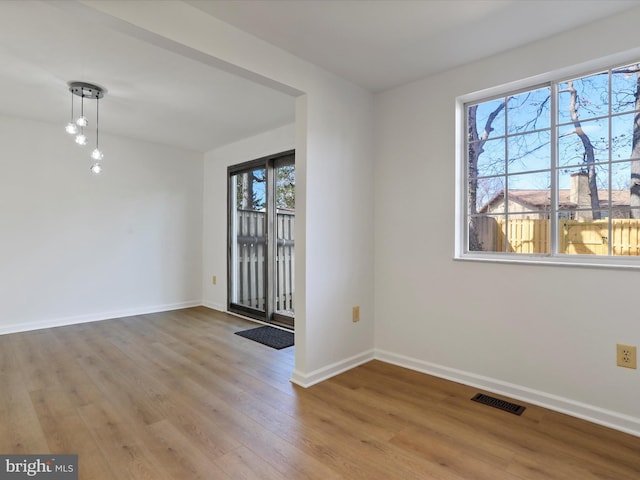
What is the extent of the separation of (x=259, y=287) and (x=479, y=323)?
2.90 meters

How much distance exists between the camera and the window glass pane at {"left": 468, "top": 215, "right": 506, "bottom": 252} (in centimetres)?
257

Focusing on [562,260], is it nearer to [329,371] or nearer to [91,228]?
[329,371]

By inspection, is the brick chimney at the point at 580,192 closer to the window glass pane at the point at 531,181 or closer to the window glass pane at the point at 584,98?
the window glass pane at the point at 531,181

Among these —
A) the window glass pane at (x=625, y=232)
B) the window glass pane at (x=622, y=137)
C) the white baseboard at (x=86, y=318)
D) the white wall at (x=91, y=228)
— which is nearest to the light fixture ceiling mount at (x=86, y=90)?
the white wall at (x=91, y=228)

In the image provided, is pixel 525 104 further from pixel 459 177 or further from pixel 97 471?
pixel 97 471

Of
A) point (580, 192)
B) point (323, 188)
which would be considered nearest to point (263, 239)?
point (323, 188)

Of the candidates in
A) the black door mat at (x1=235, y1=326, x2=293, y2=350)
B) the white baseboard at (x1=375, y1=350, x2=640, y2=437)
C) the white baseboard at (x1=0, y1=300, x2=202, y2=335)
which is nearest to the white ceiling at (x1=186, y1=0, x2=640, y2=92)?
the white baseboard at (x1=375, y1=350, x2=640, y2=437)

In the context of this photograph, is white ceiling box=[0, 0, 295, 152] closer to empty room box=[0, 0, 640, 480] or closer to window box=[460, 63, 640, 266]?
empty room box=[0, 0, 640, 480]

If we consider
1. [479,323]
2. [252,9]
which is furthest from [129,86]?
[479,323]

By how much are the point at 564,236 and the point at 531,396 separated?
3.52 ft

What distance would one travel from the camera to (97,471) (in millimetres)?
1609

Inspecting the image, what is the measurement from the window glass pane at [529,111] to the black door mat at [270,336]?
8.94ft

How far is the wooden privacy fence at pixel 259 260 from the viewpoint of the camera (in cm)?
446

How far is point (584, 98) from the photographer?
2242 millimetres
